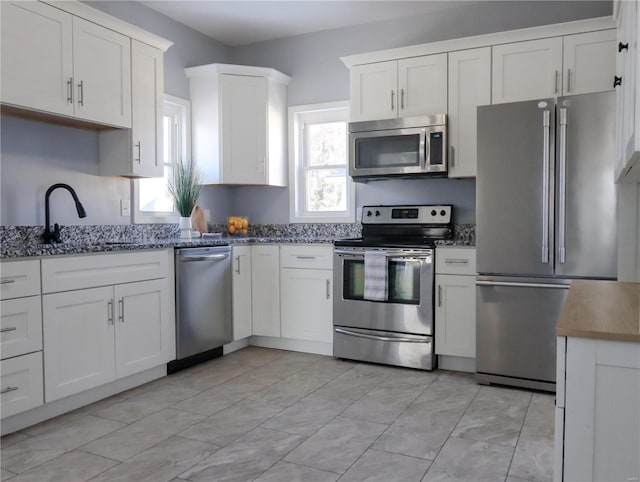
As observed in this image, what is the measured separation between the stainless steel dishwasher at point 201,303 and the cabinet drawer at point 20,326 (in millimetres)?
1002

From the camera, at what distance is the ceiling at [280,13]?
397cm

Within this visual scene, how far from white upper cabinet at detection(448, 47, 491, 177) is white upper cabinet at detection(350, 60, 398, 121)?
43 cm

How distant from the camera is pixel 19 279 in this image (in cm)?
246

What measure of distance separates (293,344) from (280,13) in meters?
2.65

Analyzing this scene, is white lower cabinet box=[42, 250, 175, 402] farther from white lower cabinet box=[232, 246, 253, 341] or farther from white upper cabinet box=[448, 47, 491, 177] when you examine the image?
white upper cabinet box=[448, 47, 491, 177]

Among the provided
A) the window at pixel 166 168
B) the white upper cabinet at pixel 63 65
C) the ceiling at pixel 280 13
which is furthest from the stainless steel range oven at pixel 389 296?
the white upper cabinet at pixel 63 65

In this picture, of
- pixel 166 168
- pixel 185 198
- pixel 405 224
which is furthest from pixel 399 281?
pixel 166 168

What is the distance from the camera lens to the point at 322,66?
4574 mm

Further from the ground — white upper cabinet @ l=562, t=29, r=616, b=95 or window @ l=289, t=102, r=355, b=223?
white upper cabinet @ l=562, t=29, r=616, b=95

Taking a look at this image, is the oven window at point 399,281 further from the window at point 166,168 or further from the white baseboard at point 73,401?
the window at point 166,168

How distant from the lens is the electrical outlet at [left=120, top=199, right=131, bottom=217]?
3.74 meters

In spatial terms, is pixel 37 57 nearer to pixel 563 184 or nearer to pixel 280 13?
pixel 280 13

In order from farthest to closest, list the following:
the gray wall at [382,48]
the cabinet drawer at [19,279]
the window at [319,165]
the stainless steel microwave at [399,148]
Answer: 1. the window at [319,165]
2. the gray wall at [382,48]
3. the stainless steel microwave at [399,148]
4. the cabinet drawer at [19,279]

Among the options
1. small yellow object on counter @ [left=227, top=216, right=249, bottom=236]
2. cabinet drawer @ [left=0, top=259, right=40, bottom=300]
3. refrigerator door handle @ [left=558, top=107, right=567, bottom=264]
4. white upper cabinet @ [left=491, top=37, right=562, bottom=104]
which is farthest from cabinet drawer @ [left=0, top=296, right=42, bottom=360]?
white upper cabinet @ [left=491, top=37, right=562, bottom=104]
